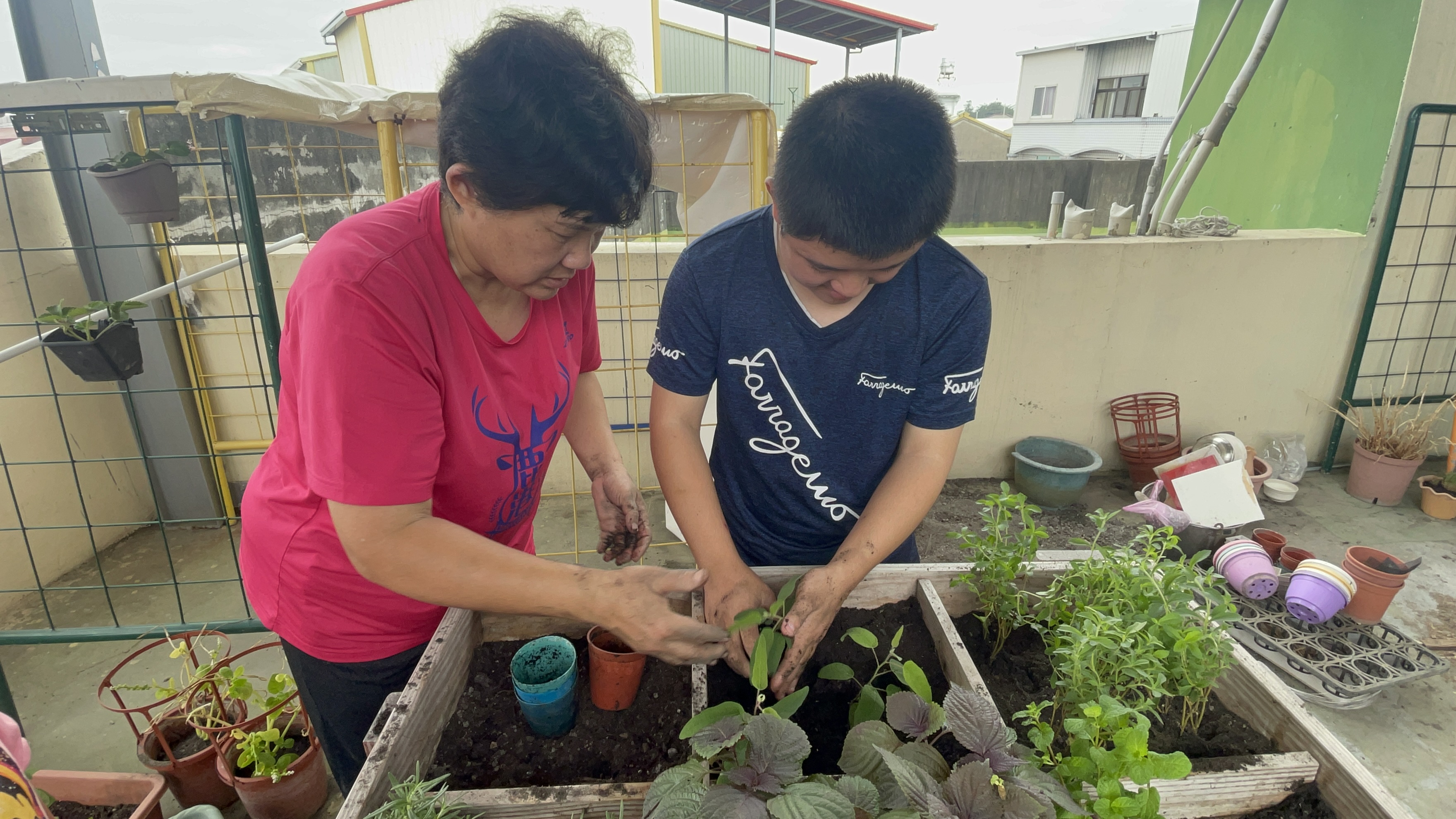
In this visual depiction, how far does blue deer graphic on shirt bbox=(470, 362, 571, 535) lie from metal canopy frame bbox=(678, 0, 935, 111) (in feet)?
18.0

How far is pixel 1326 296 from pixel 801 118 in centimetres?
437

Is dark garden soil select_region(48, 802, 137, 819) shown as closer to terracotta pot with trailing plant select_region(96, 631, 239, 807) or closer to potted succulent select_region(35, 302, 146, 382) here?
terracotta pot with trailing plant select_region(96, 631, 239, 807)

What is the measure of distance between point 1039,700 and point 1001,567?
22 centimetres

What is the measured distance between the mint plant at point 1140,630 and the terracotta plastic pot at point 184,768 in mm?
2115

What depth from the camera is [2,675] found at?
190 centimetres

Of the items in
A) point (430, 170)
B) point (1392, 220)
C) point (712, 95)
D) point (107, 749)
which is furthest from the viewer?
point (430, 170)

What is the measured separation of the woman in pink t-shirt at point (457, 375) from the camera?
0.81 m

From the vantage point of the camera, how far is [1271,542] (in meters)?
3.07

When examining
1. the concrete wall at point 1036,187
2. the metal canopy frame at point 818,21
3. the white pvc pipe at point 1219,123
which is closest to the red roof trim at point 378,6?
the metal canopy frame at point 818,21

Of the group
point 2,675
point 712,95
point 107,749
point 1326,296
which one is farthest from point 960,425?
point 1326,296

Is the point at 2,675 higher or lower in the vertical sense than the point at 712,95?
lower

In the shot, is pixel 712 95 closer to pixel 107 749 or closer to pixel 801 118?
pixel 801 118

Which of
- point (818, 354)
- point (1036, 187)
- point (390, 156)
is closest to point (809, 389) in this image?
point (818, 354)

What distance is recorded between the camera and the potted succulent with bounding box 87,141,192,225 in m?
1.96
